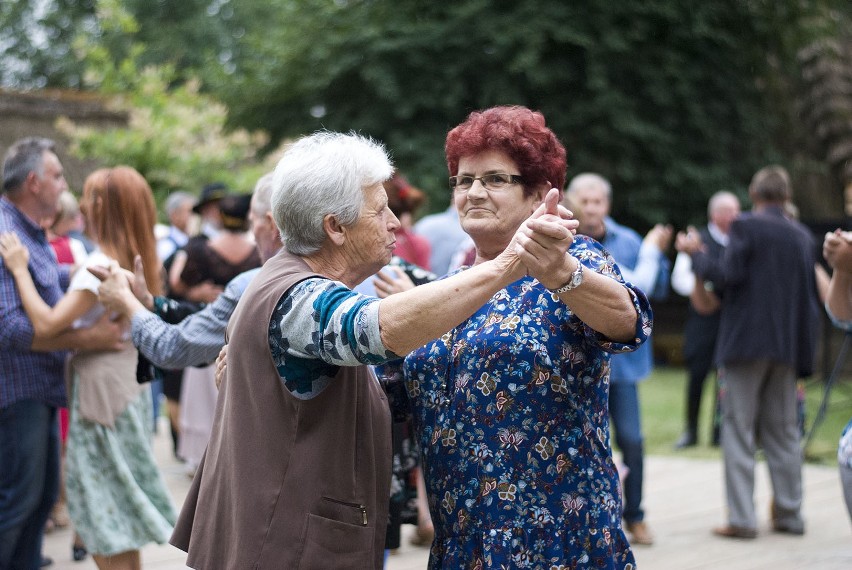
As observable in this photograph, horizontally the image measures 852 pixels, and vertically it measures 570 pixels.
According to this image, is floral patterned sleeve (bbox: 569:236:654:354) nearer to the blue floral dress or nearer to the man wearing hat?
the blue floral dress

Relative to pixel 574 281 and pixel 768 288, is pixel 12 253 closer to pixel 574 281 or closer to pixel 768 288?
pixel 574 281

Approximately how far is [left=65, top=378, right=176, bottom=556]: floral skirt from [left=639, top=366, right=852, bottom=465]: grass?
5957mm

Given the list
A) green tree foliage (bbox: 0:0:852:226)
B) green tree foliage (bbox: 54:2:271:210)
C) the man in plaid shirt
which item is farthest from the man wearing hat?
green tree foliage (bbox: 0:0:852:226)

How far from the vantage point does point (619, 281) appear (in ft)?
8.56

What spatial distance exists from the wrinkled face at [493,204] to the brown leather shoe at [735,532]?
13.9ft

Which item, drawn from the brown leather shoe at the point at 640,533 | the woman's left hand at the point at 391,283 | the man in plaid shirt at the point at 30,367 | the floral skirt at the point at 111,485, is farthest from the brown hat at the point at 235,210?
the woman's left hand at the point at 391,283

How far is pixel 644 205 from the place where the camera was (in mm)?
16141

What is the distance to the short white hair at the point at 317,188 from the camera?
2.52 m

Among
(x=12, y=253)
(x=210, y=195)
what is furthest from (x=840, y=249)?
(x=210, y=195)

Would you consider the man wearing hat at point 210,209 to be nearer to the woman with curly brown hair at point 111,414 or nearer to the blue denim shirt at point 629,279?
the blue denim shirt at point 629,279

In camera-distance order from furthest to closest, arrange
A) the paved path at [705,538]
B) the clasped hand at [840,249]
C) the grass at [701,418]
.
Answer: the grass at [701,418] → the paved path at [705,538] → the clasped hand at [840,249]

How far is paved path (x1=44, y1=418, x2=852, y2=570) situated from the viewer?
5.84 metres

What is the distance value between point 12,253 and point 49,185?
43 cm

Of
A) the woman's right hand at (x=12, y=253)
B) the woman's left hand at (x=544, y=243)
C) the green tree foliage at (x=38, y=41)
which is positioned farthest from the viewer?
the green tree foliage at (x=38, y=41)
